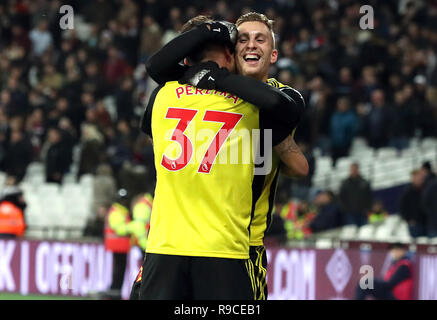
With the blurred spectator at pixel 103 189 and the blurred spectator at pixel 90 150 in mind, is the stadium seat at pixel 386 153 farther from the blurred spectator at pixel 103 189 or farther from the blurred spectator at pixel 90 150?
the blurred spectator at pixel 90 150

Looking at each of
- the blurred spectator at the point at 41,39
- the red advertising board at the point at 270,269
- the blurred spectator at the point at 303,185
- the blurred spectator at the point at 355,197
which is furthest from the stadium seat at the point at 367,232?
the blurred spectator at the point at 41,39

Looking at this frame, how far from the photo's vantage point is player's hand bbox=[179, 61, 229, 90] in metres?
4.51

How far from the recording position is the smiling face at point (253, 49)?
4.72 metres

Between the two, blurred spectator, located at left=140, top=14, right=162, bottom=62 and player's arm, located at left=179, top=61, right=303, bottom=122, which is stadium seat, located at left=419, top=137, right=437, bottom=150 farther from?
player's arm, located at left=179, top=61, right=303, bottom=122

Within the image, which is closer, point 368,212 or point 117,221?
point 117,221

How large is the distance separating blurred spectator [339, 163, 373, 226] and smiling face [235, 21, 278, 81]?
1109 centimetres

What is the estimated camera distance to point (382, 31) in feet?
64.4

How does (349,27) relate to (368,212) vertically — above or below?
above
